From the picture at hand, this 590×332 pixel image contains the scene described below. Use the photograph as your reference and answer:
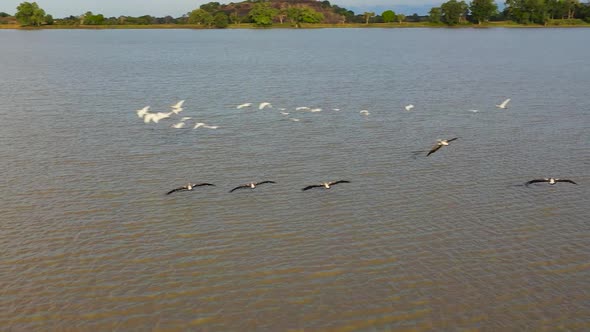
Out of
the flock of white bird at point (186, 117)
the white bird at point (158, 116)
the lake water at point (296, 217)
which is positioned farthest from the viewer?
the white bird at point (158, 116)

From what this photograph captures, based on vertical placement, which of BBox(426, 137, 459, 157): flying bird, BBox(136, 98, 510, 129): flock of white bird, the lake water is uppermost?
BBox(136, 98, 510, 129): flock of white bird

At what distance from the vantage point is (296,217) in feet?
83.2

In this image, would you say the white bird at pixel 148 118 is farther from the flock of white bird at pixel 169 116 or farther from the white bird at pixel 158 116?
the white bird at pixel 158 116

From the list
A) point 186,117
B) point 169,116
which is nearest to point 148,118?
point 169,116

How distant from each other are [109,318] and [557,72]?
71.6m

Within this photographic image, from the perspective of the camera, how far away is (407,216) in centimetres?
2556

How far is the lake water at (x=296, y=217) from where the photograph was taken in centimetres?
1852

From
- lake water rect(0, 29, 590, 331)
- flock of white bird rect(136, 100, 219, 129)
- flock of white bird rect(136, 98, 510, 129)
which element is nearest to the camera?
lake water rect(0, 29, 590, 331)

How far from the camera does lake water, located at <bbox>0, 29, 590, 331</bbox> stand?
60.7 ft

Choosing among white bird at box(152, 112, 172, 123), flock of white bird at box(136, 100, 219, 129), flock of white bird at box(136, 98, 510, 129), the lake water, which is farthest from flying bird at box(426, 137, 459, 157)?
white bird at box(152, 112, 172, 123)

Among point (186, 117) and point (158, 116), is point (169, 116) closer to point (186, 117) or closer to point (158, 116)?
point (186, 117)

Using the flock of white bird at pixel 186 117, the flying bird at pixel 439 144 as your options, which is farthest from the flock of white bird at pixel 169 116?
the flying bird at pixel 439 144

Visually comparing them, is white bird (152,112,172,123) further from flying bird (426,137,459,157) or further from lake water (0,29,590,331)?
flying bird (426,137,459,157)

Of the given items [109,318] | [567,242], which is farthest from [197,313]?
[567,242]
